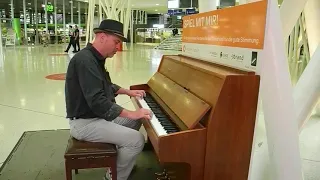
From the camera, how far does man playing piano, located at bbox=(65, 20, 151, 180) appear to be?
2189 mm

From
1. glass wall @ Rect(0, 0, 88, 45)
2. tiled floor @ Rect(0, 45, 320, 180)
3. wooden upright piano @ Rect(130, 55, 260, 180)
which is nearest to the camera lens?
wooden upright piano @ Rect(130, 55, 260, 180)

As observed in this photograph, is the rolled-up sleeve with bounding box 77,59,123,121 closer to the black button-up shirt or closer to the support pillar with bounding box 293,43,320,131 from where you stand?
the black button-up shirt

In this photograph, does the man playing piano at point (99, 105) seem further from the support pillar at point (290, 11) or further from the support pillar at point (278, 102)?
the support pillar at point (290, 11)

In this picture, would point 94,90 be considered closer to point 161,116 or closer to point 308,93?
point 161,116

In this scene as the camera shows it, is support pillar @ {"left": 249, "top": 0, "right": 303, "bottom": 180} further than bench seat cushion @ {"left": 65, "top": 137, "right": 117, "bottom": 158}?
No

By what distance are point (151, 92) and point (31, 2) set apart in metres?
26.2

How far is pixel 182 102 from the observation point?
2209 mm

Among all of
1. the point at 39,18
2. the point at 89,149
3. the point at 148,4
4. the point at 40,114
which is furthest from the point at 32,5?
the point at 89,149

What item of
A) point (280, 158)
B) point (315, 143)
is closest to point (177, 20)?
point (315, 143)

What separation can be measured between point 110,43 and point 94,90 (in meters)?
0.44

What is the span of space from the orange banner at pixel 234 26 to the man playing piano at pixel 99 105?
2.57 ft

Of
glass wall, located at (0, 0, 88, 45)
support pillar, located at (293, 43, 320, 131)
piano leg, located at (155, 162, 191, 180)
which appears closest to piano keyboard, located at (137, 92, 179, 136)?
piano leg, located at (155, 162, 191, 180)

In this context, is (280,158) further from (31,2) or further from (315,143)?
(31,2)

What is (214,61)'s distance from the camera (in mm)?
2586
